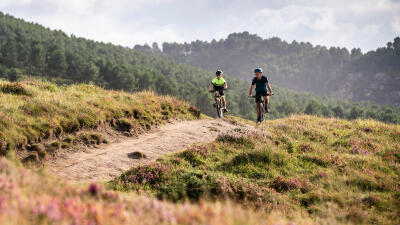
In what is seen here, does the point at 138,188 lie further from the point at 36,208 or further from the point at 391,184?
the point at 391,184

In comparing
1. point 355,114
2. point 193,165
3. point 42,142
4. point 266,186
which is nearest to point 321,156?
point 266,186

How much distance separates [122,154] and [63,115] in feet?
10.6

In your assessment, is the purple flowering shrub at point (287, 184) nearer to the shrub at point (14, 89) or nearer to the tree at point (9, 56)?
the shrub at point (14, 89)

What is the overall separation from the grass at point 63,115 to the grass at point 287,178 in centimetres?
365

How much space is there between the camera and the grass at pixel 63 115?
30.7 feet

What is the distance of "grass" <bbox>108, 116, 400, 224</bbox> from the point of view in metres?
A: 7.01

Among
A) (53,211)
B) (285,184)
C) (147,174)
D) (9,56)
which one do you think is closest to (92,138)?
(147,174)

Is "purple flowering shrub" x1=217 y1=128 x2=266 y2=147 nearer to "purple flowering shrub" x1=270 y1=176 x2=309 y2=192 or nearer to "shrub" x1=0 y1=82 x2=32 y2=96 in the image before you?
"purple flowering shrub" x1=270 y1=176 x2=309 y2=192

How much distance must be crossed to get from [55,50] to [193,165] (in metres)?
149

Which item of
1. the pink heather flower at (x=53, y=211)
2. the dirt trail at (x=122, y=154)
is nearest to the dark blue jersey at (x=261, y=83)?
→ the dirt trail at (x=122, y=154)

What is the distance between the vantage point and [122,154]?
34.0 ft

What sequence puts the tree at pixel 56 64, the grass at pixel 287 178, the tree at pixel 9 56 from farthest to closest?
the tree at pixel 56 64
the tree at pixel 9 56
the grass at pixel 287 178

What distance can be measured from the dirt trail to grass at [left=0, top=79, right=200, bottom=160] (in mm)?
784

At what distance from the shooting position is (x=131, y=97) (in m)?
17.1
